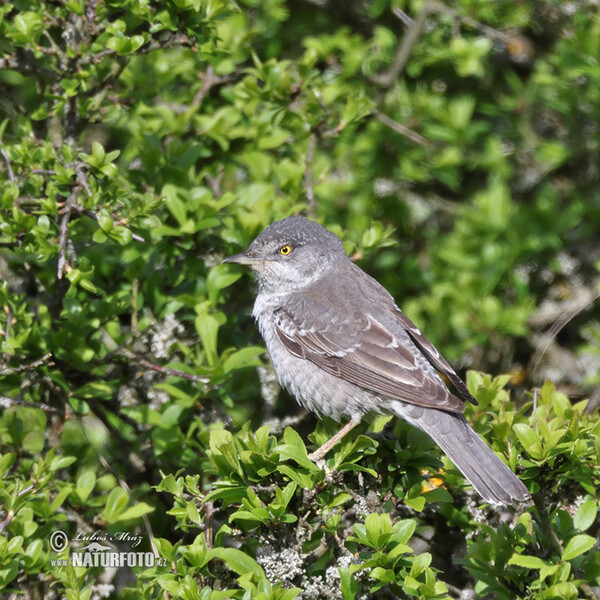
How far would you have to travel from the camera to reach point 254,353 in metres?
4.23

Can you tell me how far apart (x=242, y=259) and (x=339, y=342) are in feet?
2.44

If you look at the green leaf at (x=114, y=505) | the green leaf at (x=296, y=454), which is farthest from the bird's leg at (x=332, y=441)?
the green leaf at (x=114, y=505)

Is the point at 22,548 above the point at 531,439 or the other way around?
the other way around

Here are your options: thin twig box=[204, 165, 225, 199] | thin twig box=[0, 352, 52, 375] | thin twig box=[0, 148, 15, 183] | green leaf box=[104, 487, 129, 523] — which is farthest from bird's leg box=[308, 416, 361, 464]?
thin twig box=[0, 148, 15, 183]

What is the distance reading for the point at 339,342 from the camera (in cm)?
447

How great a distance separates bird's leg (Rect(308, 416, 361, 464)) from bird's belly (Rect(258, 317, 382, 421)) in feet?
0.21

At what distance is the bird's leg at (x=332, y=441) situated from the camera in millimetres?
3783

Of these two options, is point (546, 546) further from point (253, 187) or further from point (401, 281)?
point (401, 281)

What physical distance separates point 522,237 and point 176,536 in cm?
362

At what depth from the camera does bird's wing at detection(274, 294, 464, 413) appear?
13.7ft

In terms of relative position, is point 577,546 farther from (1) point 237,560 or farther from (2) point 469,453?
(1) point 237,560

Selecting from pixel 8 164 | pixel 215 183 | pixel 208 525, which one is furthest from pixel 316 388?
pixel 8 164

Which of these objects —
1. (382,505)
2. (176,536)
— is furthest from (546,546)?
(176,536)

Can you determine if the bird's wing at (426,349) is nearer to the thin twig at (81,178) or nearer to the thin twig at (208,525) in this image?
the thin twig at (208,525)
